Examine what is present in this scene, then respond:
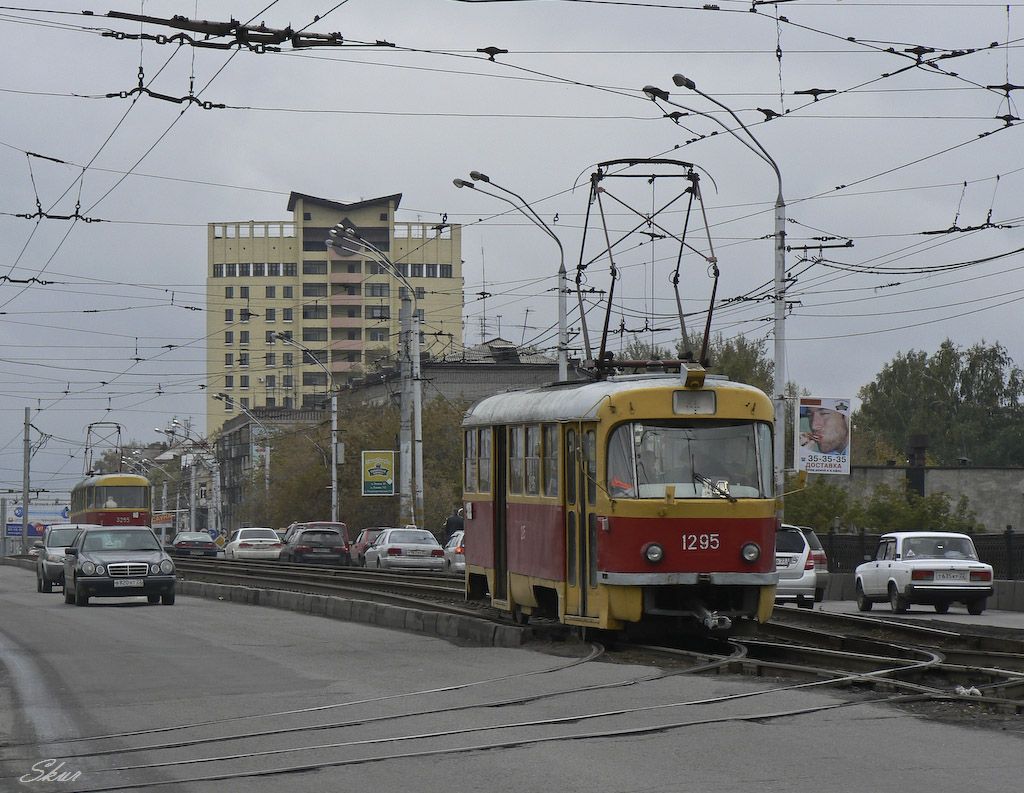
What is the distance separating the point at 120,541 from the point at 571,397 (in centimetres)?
1505

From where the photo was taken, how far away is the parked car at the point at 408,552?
157 feet

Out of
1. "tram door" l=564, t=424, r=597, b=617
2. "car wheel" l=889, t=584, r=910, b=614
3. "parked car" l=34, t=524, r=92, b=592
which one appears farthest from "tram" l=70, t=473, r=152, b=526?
"tram door" l=564, t=424, r=597, b=617

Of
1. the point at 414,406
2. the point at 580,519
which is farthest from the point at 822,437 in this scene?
the point at 580,519

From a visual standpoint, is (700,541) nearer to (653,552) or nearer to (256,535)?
(653,552)

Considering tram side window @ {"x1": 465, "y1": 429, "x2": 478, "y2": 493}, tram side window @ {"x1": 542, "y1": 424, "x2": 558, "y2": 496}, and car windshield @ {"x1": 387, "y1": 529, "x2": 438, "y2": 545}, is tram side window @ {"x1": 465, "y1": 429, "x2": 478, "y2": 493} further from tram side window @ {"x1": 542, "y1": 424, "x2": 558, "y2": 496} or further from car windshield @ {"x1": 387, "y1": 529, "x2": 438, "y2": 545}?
car windshield @ {"x1": 387, "y1": 529, "x2": 438, "y2": 545}

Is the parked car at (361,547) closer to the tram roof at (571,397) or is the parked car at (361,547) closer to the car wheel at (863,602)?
the car wheel at (863,602)

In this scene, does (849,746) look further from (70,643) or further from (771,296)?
(771,296)

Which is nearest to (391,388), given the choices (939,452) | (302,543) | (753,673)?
A: (939,452)

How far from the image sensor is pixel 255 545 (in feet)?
208

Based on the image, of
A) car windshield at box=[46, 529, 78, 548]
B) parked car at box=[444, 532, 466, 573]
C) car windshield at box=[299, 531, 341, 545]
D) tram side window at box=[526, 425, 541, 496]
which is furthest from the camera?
car windshield at box=[299, 531, 341, 545]

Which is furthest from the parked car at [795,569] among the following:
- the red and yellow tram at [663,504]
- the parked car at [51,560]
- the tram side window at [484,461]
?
the parked car at [51,560]

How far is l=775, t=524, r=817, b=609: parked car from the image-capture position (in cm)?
2802

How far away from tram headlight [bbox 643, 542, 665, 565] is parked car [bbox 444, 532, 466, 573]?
25.0 metres

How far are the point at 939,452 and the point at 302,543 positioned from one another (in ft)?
188
